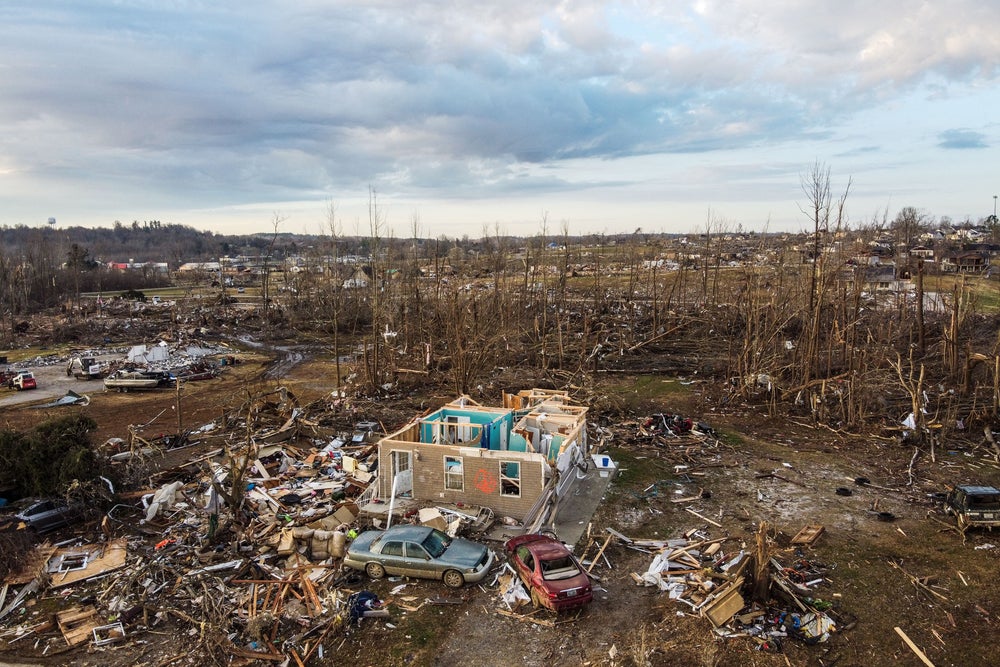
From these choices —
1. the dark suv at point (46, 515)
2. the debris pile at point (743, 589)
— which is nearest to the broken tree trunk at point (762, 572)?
the debris pile at point (743, 589)

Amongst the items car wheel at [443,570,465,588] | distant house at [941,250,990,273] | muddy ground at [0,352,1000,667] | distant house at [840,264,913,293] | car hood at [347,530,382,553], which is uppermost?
distant house at [941,250,990,273]

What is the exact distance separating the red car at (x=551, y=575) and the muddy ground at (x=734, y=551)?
35 cm

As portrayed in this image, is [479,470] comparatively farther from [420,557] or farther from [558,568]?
[558,568]

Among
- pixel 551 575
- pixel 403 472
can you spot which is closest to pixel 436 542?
pixel 551 575

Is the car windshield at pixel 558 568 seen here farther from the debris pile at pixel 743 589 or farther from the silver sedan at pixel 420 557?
the debris pile at pixel 743 589

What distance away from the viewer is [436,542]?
12.5 metres

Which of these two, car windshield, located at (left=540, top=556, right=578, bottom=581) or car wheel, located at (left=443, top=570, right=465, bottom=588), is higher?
car windshield, located at (left=540, top=556, right=578, bottom=581)

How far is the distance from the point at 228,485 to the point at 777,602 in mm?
13867

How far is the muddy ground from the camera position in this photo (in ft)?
32.6

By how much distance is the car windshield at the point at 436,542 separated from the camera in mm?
12242

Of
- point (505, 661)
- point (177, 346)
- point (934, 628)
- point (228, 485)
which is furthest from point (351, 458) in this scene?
point (177, 346)

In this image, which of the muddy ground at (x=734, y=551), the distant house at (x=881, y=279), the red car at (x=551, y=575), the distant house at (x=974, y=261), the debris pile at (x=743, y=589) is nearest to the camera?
the muddy ground at (x=734, y=551)

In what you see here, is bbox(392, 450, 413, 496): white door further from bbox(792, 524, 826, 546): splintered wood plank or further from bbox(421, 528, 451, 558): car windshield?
bbox(792, 524, 826, 546): splintered wood plank

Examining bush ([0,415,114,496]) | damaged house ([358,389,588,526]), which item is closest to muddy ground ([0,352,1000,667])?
damaged house ([358,389,588,526])
